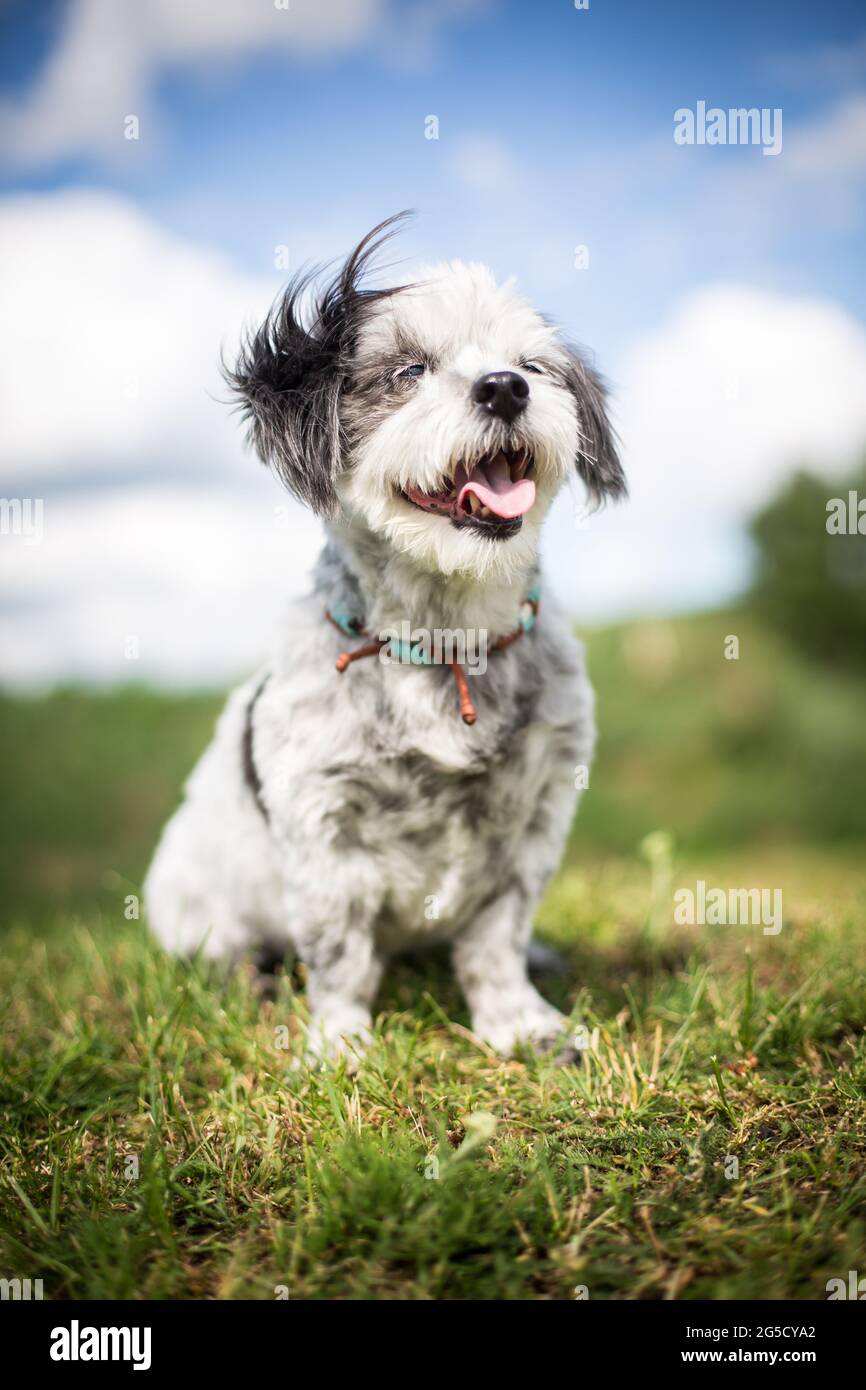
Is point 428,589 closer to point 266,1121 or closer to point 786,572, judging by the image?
point 266,1121

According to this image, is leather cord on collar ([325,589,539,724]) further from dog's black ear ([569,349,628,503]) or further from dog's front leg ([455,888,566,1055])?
dog's front leg ([455,888,566,1055])

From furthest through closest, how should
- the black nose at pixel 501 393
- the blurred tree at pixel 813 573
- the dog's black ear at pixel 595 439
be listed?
the blurred tree at pixel 813 573 < the dog's black ear at pixel 595 439 < the black nose at pixel 501 393

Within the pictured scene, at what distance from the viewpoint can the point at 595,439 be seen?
2902 mm

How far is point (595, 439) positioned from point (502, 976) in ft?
5.24

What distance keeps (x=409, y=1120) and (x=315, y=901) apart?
670 millimetres

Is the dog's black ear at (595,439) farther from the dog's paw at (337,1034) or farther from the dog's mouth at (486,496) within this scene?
the dog's paw at (337,1034)

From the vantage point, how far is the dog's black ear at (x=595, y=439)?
9.43ft

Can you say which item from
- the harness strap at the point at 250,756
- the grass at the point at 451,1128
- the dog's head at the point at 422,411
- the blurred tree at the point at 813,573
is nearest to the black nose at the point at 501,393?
the dog's head at the point at 422,411

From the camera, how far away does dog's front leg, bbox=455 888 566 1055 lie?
279 centimetres

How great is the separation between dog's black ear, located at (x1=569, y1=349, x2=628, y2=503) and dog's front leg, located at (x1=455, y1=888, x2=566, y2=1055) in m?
1.24

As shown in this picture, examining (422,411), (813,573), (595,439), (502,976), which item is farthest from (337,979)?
(813,573)

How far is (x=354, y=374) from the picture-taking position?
2.61m
